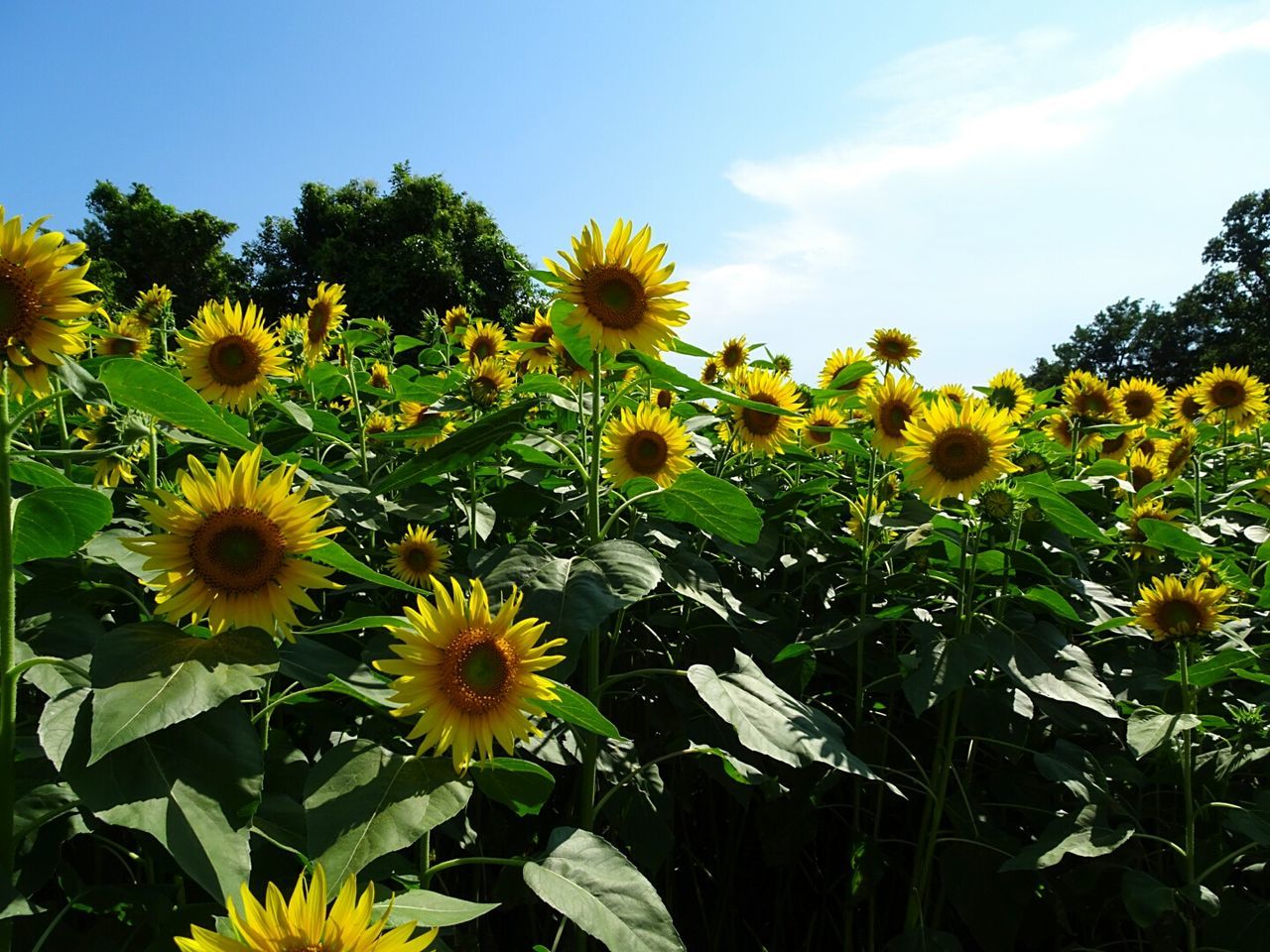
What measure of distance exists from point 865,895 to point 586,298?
1866mm

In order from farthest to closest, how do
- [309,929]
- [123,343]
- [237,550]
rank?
[123,343] < [237,550] < [309,929]

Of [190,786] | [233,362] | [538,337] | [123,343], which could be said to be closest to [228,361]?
[233,362]

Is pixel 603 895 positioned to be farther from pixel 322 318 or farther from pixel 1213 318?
pixel 1213 318

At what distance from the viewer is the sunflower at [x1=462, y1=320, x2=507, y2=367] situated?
440 centimetres

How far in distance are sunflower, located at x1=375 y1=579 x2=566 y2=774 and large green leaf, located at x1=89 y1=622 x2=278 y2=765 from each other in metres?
0.24

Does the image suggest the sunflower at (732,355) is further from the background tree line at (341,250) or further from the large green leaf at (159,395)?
the background tree line at (341,250)

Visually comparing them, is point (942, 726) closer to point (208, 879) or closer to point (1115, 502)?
point (208, 879)

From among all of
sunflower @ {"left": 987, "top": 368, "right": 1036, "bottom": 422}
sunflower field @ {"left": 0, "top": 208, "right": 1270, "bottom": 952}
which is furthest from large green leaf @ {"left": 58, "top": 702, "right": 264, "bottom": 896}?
sunflower @ {"left": 987, "top": 368, "right": 1036, "bottom": 422}

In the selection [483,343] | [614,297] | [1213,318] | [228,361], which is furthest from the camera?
[1213,318]

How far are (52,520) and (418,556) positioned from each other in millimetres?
1524

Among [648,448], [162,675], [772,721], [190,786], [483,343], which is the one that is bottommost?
[190,786]

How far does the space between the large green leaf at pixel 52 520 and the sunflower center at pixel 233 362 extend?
1377 millimetres

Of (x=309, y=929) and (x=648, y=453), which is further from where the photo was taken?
(x=648, y=453)

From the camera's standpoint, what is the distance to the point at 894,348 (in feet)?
16.1
